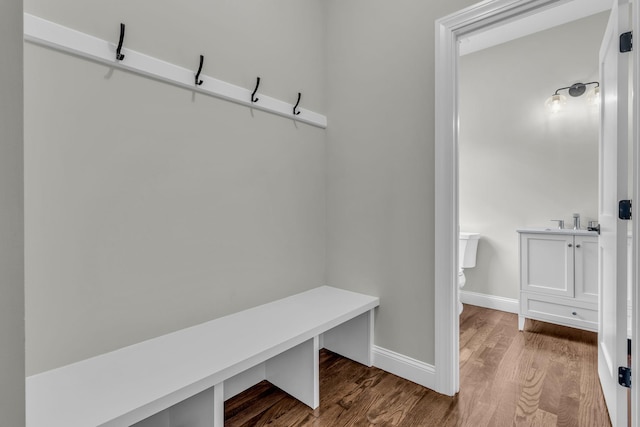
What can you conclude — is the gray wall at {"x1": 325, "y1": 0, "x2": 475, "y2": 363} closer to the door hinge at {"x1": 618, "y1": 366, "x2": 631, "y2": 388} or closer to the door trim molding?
the door trim molding

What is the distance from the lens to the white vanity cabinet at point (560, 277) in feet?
7.69

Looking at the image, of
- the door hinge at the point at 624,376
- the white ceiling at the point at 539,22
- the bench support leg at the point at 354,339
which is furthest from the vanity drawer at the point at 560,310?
the white ceiling at the point at 539,22

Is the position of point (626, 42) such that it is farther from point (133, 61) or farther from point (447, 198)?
point (133, 61)

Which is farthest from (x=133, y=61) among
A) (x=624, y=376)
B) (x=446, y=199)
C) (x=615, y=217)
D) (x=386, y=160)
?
(x=624, y=376)

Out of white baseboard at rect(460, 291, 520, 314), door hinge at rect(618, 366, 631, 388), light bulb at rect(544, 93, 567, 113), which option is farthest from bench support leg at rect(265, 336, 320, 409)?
light bulb at rect(544, 93, 567, 113)

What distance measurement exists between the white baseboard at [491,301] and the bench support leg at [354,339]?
184 cm

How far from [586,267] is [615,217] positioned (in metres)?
1.32

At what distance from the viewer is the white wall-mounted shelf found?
110 centimetres

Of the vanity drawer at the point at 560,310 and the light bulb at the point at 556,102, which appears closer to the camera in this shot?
the vanity drawer at the point at 560,310

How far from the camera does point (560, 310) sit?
8.07 feet

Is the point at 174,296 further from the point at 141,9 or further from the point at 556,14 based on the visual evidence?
the point at 556,14

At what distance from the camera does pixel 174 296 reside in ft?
4.74

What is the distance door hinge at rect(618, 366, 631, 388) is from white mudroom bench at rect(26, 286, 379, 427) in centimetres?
110

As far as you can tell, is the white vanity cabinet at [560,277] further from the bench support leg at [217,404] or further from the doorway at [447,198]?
the bench support leg at [217,404]
